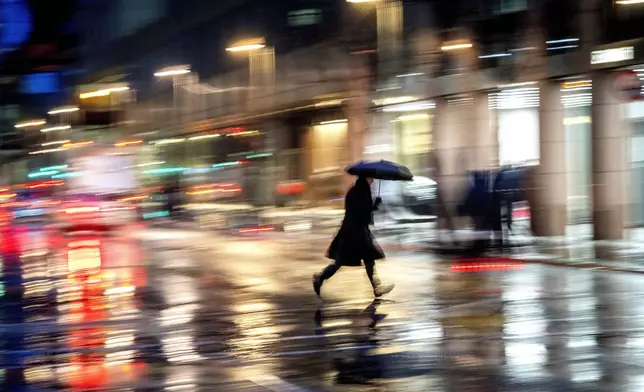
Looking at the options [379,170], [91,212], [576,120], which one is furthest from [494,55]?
[379,170]

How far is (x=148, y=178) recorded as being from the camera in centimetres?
4212

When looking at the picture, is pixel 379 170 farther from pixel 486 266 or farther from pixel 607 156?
pixel 607 156

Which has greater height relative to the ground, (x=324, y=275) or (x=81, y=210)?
(x=81, y=210)

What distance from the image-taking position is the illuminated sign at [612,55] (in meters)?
22.0

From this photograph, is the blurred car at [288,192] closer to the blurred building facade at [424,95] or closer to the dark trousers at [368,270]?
the blurred building facade at [424,95]

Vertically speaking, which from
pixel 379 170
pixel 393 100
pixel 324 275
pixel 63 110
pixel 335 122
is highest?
pixel 63 110

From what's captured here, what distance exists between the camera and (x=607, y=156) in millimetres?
23453

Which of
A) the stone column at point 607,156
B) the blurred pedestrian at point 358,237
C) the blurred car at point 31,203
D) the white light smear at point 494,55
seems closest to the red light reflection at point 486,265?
the blurred pedestrian at point 358,237

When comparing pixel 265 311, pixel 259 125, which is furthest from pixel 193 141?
pixel 265 311

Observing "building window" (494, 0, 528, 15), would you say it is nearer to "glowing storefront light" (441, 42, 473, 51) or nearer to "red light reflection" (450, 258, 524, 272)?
"glowing storefront light" (441, 42, 473, 51)

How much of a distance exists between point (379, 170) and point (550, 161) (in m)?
12.0

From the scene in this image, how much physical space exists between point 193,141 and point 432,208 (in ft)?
97.7

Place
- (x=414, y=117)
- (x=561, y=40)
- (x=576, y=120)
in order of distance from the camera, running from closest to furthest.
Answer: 1. (x=561, y=40)
2. (x=576, y=120)
3. (x=414, y=117)

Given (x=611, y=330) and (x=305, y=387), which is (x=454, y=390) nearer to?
(x=305, y=387)
